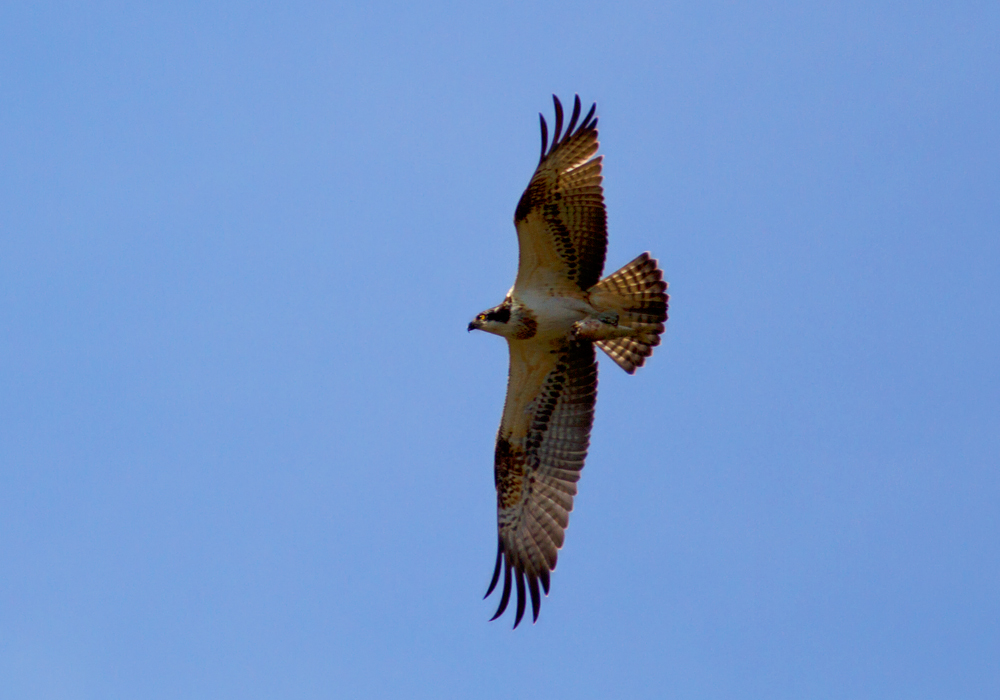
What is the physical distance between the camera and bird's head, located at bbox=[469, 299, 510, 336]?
12359mm

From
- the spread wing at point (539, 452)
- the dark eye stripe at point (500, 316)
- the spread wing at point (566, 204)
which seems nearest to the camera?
the spread wing at point (566, 204)

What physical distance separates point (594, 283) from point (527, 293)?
2.11 feet

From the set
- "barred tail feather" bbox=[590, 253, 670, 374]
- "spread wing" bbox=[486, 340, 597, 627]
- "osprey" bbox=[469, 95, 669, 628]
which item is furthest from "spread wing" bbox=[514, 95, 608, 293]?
"spread wing" bbox=[486, 340, 597, 627]

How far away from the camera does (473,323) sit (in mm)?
12367

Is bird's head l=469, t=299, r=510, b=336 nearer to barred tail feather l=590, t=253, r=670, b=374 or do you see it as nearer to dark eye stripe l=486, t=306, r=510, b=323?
dark eye stripe l=486, t=306, r=510, b=323

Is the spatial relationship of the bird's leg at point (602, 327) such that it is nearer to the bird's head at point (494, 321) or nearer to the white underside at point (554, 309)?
the white underside at point (554, 309)

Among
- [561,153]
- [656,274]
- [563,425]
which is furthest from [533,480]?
[561,153]

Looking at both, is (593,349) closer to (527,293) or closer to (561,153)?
(527,293)

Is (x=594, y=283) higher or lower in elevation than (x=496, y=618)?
higher

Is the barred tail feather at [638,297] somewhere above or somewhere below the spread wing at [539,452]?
above

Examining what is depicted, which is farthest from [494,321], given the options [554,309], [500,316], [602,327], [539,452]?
[539,452]

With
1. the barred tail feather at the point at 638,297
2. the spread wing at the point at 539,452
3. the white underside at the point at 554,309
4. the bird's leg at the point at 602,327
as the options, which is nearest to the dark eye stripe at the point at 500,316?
the white underside at the point at 554,309

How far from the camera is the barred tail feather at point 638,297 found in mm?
12367

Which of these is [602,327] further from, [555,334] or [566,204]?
[566,204]
